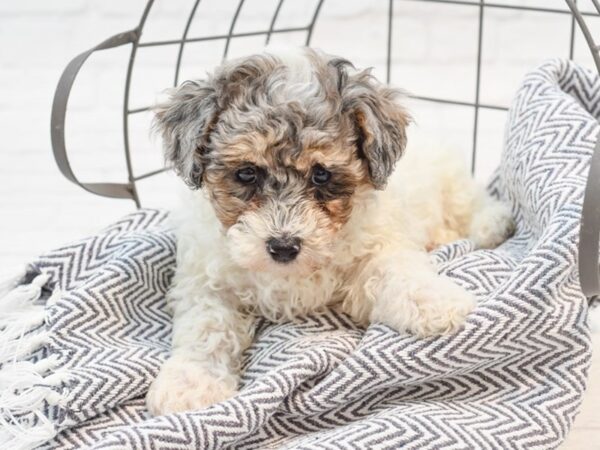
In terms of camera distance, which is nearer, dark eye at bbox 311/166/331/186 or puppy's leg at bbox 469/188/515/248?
dark eye at bbox 311/166/331/186

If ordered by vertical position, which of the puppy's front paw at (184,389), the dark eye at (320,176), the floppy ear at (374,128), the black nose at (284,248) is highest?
the floppy ear at (374,128)

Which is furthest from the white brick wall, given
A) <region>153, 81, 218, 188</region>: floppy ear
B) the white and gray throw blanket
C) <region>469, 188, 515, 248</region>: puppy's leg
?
<region>153, 81, 218, 188</region>: floppy ear

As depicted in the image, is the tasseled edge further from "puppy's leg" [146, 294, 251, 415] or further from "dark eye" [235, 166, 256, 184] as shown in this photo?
"dark eye" [235, 166, 256, 184]

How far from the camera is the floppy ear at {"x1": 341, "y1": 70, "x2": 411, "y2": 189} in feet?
9.03

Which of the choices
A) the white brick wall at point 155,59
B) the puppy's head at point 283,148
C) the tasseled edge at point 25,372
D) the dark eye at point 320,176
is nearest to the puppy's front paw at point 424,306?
the puppy's head at point 283,148

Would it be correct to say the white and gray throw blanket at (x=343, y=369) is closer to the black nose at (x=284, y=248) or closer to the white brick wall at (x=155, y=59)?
the black nose at (x=284, y=248)

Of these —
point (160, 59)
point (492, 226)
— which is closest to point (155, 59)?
point (160, 59)

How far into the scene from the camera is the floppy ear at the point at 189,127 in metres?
2.76

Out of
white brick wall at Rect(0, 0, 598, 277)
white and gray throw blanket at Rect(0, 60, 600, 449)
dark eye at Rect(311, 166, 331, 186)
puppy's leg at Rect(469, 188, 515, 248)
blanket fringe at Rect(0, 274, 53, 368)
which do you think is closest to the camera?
white and gray throw blanket at Rect(0, 60, 600, 449)

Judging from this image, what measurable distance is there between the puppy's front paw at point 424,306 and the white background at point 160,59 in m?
2.27

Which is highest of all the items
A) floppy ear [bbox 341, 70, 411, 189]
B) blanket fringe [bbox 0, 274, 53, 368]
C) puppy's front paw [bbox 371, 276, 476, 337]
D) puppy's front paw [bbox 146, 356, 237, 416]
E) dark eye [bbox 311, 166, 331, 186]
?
floppy ear [bbox 341, 70, 411, 189]

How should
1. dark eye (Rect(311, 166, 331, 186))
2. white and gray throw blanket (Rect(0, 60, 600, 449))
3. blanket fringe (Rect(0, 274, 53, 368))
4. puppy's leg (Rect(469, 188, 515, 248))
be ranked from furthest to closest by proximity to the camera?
1. puppy's leg (Rect(469, 188, 515, 248))
2. blanket fringe (Rect(0, 274, 53, 368))
3. dark eye (Rect(311, 166, 331, 186))
4. white and gray throw blanket (Rect(0, 60, 600, 449))

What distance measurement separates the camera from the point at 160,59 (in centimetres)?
513

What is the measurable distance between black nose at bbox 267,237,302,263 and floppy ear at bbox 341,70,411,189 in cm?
34
